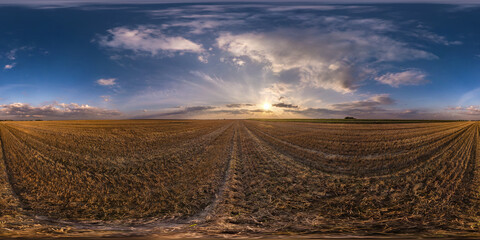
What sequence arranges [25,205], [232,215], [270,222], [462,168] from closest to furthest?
[270,222] → [232,215] → [25,205] → [462,168]

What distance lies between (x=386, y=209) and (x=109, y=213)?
6107mm

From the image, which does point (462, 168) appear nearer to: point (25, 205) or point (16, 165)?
point (25, 205)

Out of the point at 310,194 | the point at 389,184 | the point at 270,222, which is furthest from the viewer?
the point at 389,184

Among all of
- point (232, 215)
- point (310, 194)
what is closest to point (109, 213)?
point (232, 215)

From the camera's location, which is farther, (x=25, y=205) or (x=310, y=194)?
(x=310, y=194)

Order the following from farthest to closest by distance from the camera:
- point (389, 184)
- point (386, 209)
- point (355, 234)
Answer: point (389, 184)
point (386, 209)
point (355, 234)

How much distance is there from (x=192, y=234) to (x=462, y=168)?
10.8 m

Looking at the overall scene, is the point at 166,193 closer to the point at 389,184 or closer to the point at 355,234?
the point at 355,234

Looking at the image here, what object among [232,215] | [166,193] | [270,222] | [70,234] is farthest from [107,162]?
[270,222]

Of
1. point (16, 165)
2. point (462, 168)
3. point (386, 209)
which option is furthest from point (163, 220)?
point (462, 168)

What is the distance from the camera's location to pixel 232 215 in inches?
191

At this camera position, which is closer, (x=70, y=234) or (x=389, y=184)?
(x=70, y=234)

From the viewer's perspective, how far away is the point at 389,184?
712 cm

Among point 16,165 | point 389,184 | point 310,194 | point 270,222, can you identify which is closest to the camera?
point 270,222
